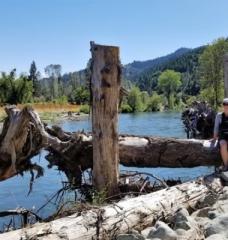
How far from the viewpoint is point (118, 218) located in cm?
709

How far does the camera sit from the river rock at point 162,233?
6.53m

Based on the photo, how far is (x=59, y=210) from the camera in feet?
25.9

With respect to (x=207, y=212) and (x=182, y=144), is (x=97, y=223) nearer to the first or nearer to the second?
(x=207, y=212)

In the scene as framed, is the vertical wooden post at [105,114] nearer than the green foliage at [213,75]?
Yes

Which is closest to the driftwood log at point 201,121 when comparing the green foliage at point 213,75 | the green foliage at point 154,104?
the green foliage at point 213,75

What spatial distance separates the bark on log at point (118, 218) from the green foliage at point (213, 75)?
5805cm

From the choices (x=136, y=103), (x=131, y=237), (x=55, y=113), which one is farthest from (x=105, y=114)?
(x=136, y=103)

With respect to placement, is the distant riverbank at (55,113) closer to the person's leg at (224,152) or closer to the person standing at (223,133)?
the person standing at (223,133)

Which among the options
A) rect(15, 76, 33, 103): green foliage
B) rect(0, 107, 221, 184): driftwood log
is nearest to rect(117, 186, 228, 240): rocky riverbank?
rect(0, 107, 221, 184): driftwood log

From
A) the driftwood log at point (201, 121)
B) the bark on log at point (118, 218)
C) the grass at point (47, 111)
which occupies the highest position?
the bark on log at point (118, 218)

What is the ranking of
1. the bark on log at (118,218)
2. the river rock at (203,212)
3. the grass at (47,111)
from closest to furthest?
the bark on log at (118,218)
the river rock at (203,212)
the grass at (47,111)

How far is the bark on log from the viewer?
6.32 m

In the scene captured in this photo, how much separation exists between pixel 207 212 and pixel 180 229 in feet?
3.60

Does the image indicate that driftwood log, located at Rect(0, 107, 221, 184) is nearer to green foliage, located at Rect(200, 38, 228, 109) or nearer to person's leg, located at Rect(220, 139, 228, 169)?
person's leg, located at Rect(220, 139, 228, 169)
